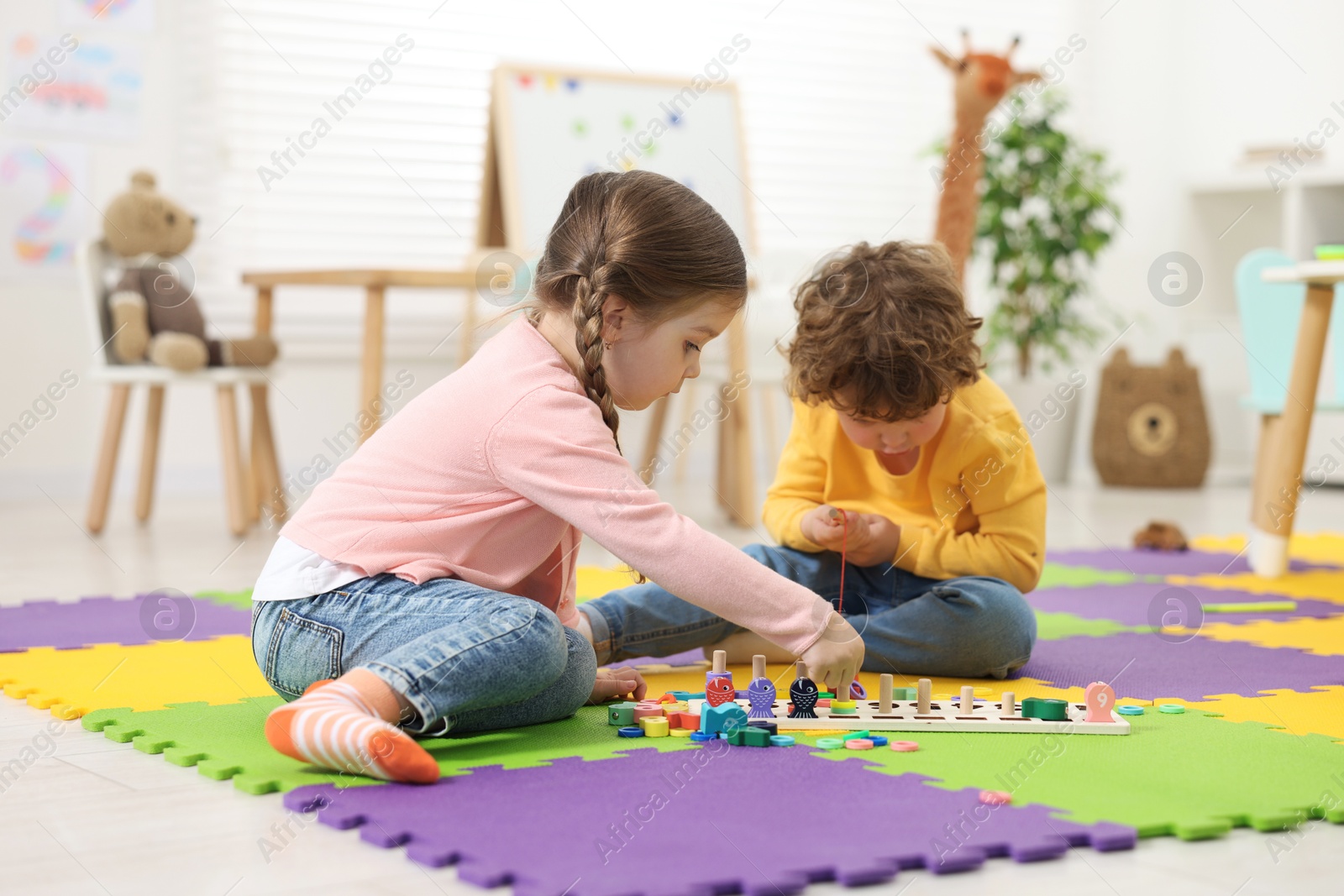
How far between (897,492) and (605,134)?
1862mm

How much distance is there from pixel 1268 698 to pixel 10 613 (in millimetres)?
1528

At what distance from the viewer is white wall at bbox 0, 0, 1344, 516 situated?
3.45 meters

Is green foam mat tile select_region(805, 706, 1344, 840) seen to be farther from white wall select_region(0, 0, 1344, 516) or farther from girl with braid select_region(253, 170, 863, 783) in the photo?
white wall select_region(0, 0, 1344, 516)

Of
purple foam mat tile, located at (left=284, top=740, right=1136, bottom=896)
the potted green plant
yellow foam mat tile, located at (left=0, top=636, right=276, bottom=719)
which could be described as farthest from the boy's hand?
the potted green plant

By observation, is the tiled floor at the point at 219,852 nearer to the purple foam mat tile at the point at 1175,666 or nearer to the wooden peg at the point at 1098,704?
the wooden peg at the point at 1098,704

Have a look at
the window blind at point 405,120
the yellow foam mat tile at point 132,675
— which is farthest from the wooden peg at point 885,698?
the window blind at point 405,120

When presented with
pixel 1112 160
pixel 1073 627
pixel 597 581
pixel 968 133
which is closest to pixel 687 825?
pixel 1073 627

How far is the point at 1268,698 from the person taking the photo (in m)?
1.34

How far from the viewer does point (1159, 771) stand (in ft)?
3.40

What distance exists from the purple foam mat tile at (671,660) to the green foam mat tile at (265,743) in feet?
0.85

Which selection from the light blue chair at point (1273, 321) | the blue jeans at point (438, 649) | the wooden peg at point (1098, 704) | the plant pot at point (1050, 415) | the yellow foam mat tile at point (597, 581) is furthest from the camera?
the plant pot at point (1050, 415)

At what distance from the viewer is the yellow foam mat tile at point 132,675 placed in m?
1.30

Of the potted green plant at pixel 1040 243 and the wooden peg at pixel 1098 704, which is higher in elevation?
the potted green plant at pixel 1040 243

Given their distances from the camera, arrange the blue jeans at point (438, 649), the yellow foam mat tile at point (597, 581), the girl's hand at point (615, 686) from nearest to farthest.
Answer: the blue jeans at point (438, 649), the girl's hand at point (615, 686), the yellow foam mat tile at point (597, 581)
